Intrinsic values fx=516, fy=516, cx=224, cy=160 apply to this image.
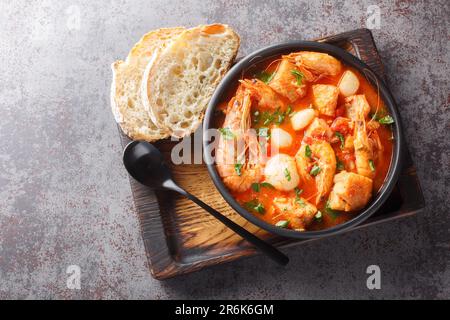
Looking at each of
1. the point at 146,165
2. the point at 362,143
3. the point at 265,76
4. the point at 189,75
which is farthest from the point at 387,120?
the point at 146,165

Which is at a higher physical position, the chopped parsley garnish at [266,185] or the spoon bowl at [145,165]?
the chopped parsley garnish at [266,185]

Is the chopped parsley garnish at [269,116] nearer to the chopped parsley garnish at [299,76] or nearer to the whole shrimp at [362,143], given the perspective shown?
the chopped parsley garnish at [299,76]

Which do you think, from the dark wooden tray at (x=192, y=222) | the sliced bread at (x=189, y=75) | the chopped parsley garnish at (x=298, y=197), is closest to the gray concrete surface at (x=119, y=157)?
the dark wooden tray at (x=192, y=222)

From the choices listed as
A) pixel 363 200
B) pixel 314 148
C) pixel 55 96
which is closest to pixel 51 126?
pixel 55 96

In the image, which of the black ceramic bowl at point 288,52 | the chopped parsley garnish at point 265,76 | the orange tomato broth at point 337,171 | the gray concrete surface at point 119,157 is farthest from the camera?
the gray concrete surface at point 119,157
